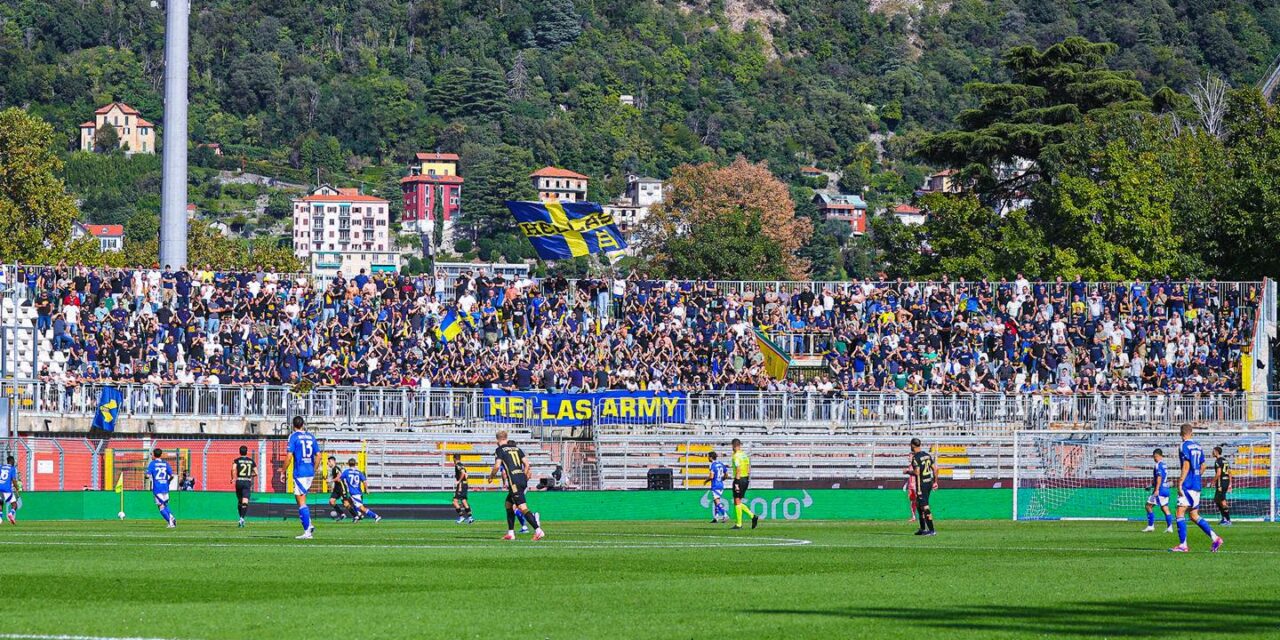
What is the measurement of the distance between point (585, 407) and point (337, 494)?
10.5m

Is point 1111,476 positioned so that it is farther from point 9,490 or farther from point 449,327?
point 9,490

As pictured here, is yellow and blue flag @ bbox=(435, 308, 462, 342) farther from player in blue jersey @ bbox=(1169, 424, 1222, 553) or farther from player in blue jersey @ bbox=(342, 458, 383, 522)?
player in blue jersey @ bbox=(1169, 424, 1222, 553)

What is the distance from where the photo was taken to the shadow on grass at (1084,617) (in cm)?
1452

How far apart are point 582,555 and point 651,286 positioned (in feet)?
99.3

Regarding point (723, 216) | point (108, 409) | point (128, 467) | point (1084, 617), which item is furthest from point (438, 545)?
point (723, 216)

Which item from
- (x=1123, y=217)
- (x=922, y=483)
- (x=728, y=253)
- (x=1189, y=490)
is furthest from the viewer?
(x=728, y=253)

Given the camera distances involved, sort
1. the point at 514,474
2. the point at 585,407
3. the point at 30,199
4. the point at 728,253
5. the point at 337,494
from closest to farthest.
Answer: the point at 514,474 < the point at 337,494 < the point at 585,407 < the point at 30,199 < the point at 728,253

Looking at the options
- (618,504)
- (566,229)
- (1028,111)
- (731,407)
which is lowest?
(618,504)

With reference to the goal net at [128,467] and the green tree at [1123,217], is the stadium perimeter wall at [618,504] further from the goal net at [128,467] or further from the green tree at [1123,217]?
the green tree at [1123,217]

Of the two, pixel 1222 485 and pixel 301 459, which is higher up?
pixel 301 459

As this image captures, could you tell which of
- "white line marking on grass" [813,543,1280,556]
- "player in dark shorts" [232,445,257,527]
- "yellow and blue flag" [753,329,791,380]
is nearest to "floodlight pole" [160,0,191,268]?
"yellow and blue flag" [753,329,791,380]

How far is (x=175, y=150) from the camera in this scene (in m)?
60.8

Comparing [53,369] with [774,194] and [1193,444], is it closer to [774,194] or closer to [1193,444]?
[1193,444]

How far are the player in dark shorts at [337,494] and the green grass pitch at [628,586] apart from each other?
8.04 m
